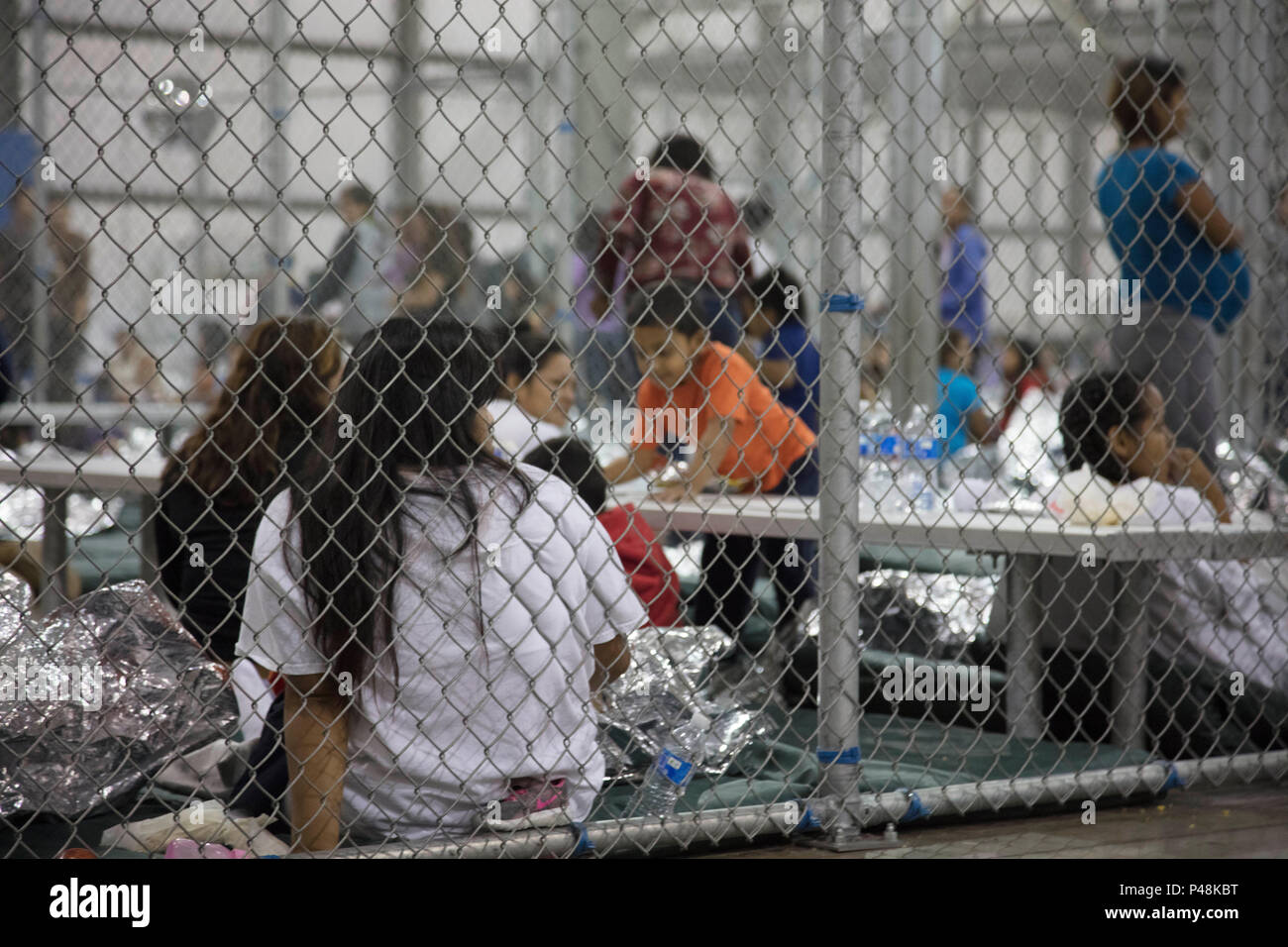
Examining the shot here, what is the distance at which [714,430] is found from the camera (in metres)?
4.28

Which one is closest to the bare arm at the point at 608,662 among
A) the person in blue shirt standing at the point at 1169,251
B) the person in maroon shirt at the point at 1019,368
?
the person in blue shirt standing at the point at 1169,251

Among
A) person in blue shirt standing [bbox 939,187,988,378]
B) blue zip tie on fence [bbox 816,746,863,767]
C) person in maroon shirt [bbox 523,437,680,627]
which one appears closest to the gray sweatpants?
person in maroon shirt [bbox 523,437,680,627]

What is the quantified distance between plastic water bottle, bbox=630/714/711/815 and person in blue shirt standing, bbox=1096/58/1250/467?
1.64 m

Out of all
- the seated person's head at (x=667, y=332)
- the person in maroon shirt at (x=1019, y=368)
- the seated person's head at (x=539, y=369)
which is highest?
the seated person's head at (x=667, y=332)

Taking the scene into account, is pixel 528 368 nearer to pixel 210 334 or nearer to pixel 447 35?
pixel 210 334

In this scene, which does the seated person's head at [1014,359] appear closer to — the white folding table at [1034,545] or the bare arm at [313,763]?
the white folding table at [1034,545]

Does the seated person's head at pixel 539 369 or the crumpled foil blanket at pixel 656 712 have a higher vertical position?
the seated person's head at pixel 539 369

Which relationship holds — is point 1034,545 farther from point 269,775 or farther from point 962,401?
point 962,401

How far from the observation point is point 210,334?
788 cm

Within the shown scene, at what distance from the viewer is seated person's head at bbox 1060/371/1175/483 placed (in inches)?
156

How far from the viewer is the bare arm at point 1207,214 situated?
4.02m

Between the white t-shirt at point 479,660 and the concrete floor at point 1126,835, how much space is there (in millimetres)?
450

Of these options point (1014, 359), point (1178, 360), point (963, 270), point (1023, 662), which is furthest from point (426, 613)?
point (1014, 359)
